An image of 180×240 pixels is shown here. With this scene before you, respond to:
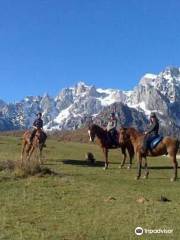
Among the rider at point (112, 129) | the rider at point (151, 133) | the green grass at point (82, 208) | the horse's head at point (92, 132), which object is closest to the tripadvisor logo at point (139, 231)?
the green grass at point (82, 208)

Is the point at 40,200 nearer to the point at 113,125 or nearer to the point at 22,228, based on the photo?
the point at 22,228

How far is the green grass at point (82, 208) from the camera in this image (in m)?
15.7

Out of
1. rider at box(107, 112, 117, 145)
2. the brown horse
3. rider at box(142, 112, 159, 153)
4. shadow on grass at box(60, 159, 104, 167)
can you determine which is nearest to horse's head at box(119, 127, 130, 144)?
the brown horse

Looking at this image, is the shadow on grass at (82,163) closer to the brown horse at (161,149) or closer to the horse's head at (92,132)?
the horse's head at (92,132)

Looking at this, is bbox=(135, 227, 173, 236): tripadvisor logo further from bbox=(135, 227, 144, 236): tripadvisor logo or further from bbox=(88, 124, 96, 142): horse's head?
bbox=(88, 124, 96, 142): horse's head

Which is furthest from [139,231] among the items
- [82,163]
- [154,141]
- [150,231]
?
[82,163]

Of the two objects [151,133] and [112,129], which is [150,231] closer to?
[151,133]

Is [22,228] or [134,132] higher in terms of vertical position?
[134,132]

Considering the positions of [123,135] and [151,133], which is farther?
[123,135]

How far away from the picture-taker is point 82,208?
739 inches

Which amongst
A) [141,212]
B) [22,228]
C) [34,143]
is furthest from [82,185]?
[34,143]

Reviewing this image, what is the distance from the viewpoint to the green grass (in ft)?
51.6

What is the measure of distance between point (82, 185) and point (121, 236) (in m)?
8.31

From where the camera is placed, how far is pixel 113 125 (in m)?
36.8
